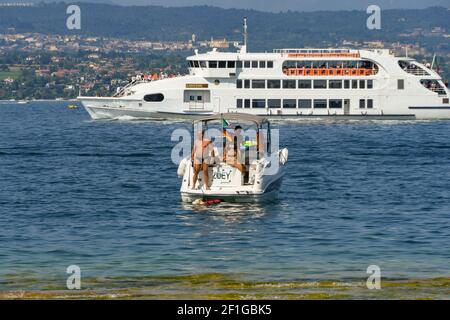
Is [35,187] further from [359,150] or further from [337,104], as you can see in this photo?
[337,104]

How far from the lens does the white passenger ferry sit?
83.5 metres

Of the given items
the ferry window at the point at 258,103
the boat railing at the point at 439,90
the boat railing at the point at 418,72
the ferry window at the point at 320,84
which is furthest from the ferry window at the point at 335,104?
the boat railing at the point at 439,90

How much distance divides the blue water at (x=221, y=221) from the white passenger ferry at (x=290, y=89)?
27960 millimetres

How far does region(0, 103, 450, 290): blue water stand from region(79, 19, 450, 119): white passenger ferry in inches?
1101

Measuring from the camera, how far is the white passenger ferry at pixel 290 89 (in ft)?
274

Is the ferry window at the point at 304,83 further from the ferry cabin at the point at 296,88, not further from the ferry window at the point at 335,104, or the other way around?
the ferry window at the point at 335,104

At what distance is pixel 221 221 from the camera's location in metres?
29.7

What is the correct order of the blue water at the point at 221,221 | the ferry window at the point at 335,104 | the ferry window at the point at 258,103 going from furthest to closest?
the ferry window at the point at 335,104, the ferry window at the point at 258,103, the blue water at the point at 221,221

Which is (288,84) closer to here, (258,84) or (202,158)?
(258,84)

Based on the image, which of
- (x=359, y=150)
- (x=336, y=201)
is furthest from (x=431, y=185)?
(x=359, y=150)

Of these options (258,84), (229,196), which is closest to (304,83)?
(258,84)

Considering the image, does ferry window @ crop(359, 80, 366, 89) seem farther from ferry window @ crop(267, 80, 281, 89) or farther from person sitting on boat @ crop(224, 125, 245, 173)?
person sitting on boat @ crop(224, 125, 245, 173)

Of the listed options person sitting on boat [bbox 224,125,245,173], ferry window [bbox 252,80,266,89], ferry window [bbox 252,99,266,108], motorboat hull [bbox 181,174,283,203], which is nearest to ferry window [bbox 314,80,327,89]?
ferry window [bbox 252,80,266,89]

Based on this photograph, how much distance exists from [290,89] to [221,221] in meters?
55.2
